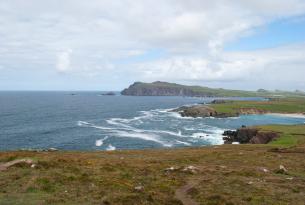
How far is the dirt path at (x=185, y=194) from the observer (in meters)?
27.4

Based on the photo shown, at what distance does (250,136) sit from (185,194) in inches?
3739

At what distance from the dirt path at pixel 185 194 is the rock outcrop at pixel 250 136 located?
77.4 meters

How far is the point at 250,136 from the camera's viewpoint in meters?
119

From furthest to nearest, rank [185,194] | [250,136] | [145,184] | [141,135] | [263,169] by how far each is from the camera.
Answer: [141,135], [250,136], [263,169], [145,184], [185,194]

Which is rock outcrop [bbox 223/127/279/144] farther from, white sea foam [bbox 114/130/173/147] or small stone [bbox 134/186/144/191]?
small stone [bbox 134/186/144/191]

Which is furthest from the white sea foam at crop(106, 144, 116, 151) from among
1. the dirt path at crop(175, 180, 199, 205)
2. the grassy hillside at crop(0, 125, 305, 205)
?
the dirt path at crop(175, 180, 199, 205)

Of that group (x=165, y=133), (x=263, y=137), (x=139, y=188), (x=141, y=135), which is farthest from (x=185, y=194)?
(x=165, y=133)

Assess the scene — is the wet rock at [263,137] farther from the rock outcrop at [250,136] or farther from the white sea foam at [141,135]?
the white sea foam at [141,135]

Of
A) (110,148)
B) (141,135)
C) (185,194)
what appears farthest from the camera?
(141,135)

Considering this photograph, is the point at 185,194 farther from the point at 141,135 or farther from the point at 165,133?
the point at 165,133

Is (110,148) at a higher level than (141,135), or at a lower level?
lower

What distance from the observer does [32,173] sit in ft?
114

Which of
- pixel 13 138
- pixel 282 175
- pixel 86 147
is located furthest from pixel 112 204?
pixel 13 138

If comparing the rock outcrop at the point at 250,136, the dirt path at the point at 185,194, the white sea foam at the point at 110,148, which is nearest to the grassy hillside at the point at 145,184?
the dirt path at the point at 185,194
